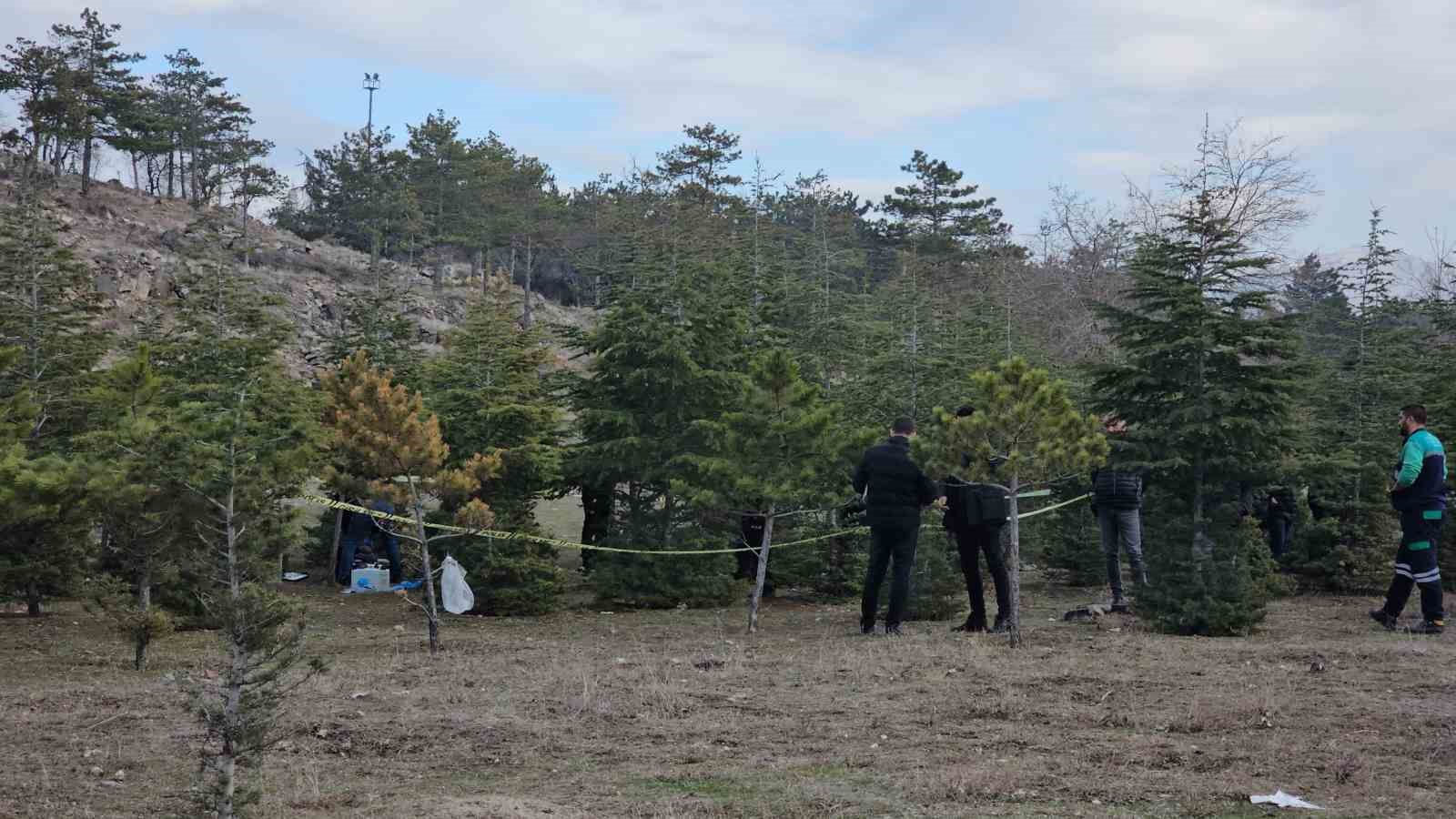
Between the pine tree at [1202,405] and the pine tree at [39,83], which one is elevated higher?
the pine tree at [39,83]

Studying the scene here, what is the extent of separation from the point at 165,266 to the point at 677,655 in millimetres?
53857

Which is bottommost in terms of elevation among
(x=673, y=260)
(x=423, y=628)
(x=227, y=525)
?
(x=423, y=628)

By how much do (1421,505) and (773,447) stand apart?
6375 millimetres

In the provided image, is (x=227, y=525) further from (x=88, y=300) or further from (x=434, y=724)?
(x=88, y=300)

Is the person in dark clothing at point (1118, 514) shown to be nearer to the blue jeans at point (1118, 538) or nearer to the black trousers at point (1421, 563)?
the blue jeans at point (1118, 538)

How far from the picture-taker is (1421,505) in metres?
12.9

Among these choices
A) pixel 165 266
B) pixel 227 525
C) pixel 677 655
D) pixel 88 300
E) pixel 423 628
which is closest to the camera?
pixel 227 525

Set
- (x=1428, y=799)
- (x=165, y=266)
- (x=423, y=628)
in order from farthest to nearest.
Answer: (x=165, y=266), (x=423, y=628), (x=1428, y=799)

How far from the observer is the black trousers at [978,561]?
13.6m

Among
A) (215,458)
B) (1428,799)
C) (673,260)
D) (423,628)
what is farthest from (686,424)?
(1428,799)

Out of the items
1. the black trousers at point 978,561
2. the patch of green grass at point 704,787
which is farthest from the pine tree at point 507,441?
the patch of green grass at point 704,787

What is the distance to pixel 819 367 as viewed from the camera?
21.3 m

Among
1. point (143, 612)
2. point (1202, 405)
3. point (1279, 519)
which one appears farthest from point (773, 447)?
point (1279, 519)

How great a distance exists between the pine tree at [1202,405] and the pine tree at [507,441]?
278 inches
